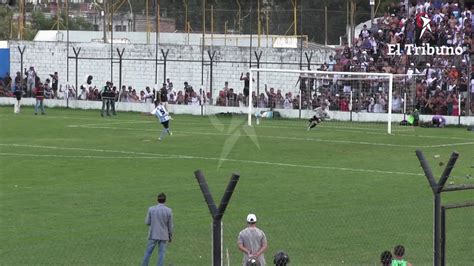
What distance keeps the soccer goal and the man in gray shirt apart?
102ft

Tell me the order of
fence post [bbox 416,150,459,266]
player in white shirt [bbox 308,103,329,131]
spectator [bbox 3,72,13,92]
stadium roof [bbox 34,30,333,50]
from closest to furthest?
fence post [bbox 416,150,459,266] < player in white shirt [bbox 308,103,329,131] < spectator [bbox 3,72,13,92] < stadium roof [bbox 34,30,333,50]

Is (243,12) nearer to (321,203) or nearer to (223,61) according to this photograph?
(223,61)

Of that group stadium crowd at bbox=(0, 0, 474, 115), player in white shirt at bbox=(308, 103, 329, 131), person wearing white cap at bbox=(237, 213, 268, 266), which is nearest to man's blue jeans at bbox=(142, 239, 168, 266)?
person wearing white cap at bbox=(237, 213, 268, 266)

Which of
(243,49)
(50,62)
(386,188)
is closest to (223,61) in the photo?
(243,49)

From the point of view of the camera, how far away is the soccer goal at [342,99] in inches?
2025

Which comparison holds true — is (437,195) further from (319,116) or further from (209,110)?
(209,110)

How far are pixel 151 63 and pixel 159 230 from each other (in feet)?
154

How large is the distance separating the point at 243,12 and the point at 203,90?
49.3ft

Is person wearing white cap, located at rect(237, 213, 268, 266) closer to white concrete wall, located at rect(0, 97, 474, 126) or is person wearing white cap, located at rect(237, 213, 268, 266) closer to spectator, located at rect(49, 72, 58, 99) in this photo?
white concrete wall, located at rect(0, 97, 474, 126)

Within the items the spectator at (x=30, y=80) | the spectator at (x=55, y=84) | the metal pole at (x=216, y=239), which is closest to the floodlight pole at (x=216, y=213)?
the metal pole at (x=216, y=239)

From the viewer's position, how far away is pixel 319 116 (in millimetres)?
49375

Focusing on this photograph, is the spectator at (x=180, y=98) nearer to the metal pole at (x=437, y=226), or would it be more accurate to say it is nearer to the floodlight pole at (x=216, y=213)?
the metal pole at (x=437, y=226)

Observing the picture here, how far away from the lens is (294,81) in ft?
190

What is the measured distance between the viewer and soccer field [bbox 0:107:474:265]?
2039cm
